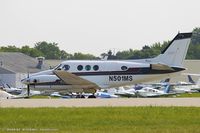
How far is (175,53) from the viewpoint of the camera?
49.7 meters

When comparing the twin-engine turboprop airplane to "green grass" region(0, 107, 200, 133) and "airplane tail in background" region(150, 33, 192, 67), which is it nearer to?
"airplane tail in background" region(150, 33, 192, 67)

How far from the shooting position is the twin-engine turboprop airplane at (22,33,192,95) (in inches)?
Result: 1918

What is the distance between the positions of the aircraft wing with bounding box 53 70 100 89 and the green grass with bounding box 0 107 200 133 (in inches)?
725

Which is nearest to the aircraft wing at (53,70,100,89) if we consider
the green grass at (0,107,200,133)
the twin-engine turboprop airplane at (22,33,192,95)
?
the twin-engine turboprop airplane at (22,33,192,95)

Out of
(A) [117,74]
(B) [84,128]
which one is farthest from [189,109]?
(A) [117,74]

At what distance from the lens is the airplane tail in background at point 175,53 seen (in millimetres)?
49406

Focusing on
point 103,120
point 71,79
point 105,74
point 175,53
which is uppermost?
point 175,53

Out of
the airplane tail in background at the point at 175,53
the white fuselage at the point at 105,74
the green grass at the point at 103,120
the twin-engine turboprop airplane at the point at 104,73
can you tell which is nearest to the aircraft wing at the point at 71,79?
the twin-engine turboprop airplane at the point at 104,73

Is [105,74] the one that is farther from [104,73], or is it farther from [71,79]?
[71,79]

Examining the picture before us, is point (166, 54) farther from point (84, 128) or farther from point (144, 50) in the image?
point (144, 50)

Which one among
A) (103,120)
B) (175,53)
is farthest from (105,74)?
(103,120)

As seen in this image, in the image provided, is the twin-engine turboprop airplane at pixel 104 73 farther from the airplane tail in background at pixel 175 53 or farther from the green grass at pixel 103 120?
the green grass at pixel 103 120

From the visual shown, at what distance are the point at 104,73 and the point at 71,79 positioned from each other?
93.3 inches

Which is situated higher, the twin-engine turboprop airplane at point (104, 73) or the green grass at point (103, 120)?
the twin-engine turboprop airplane at point (104, 73)
